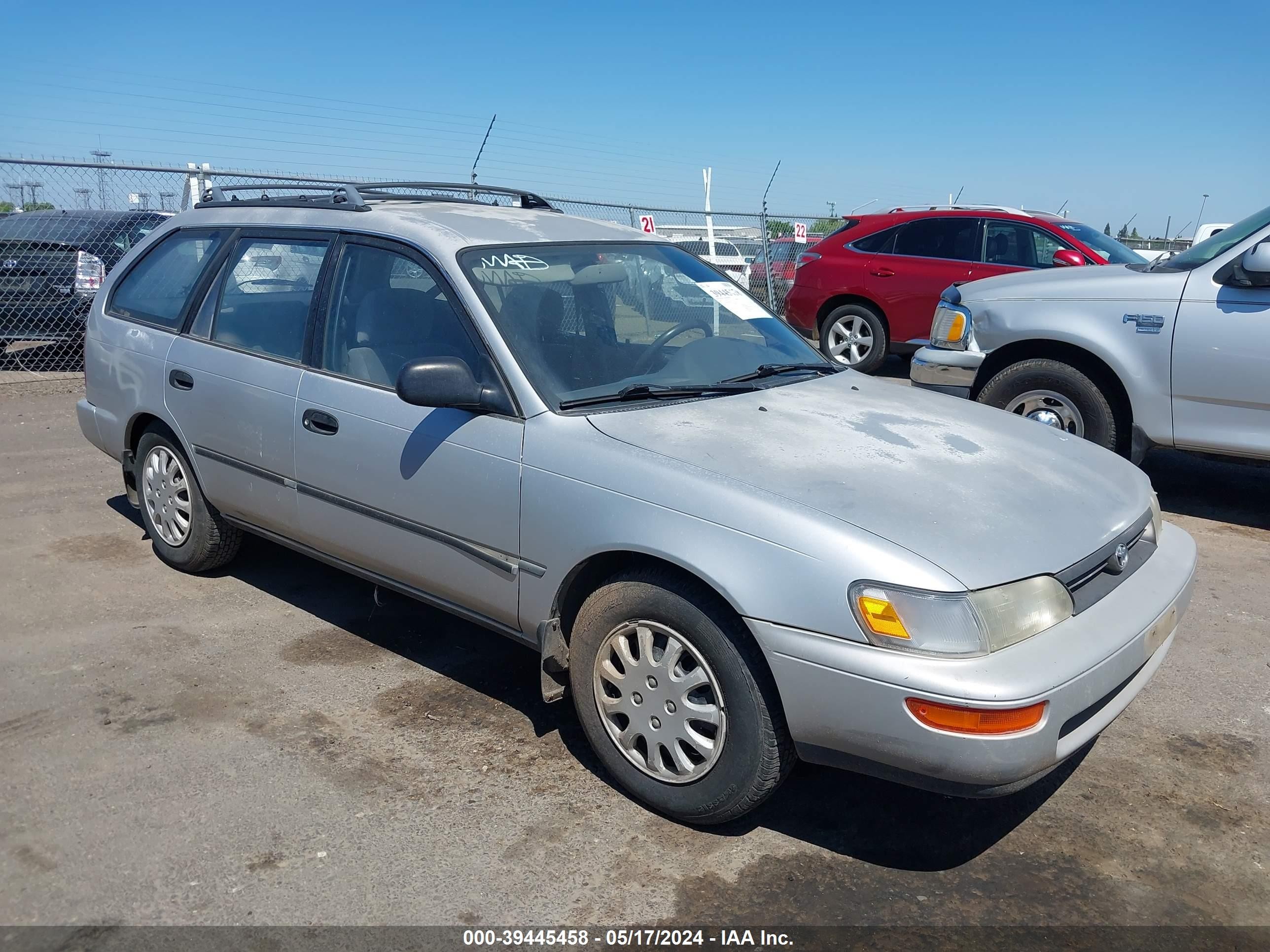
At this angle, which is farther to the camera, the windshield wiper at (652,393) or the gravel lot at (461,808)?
the windshield wiper at (652,393)

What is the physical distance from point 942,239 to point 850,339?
4.39ft

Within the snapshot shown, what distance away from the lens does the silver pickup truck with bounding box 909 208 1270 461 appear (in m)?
5.68

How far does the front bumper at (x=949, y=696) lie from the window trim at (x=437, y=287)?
1272mm

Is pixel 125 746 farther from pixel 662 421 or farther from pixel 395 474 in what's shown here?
pixel 662 421

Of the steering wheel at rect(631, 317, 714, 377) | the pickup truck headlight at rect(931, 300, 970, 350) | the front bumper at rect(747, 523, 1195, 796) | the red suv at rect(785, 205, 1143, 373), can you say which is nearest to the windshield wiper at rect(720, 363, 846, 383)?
the steering wheel at rect(631, 317, 714, 377)

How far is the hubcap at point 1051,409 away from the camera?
6.37 m

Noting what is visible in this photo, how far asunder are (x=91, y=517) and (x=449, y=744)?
11.6 ft

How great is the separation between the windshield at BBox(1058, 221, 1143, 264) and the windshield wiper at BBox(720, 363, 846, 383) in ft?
21.2

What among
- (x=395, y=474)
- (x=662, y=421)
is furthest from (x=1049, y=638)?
(x=395, y=474)

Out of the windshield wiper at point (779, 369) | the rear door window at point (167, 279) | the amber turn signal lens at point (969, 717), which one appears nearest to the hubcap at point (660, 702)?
the amber turn signal lens at point (969, 717)

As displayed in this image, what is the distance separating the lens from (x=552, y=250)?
3.98m

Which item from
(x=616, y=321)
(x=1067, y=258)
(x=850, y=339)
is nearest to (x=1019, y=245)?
(x=1067, y=258)

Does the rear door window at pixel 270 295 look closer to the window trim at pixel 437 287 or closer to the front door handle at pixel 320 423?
the window trim at pixel 437 287

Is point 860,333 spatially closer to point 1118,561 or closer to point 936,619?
point 1118,561
